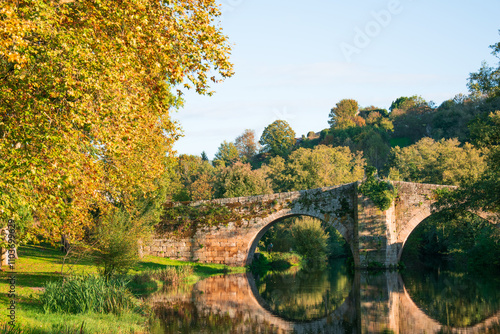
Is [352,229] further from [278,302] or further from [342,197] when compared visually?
[278,302]

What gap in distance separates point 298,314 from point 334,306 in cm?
152

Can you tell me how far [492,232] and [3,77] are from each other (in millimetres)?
22959

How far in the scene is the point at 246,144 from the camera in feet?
252

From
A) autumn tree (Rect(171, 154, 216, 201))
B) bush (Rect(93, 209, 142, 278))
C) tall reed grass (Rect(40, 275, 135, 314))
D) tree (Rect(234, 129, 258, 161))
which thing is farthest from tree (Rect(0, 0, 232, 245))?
tree (Rect(234, 129, 258, 161))

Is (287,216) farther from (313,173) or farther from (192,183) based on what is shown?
(192,183)

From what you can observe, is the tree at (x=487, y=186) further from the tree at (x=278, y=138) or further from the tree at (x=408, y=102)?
the tree at (x=408, y=102)

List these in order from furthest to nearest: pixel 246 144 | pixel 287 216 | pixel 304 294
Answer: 1. pixel 246 144
2. pixel 287 216
3. pixel 304 294

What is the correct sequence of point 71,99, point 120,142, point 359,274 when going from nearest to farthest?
point 71,99, point 120,142, point 359,274

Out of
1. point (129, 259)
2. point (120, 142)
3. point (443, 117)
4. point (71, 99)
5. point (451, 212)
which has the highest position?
point (443, 117)

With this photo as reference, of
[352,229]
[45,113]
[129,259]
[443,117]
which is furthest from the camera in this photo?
[443,117]

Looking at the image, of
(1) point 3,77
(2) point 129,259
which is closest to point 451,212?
(2) point 129,259

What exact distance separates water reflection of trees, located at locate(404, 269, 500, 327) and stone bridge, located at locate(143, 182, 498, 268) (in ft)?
7.01

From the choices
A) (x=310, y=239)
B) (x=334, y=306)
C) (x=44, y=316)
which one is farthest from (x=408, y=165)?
(x=44, y=316)

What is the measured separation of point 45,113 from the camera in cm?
674
